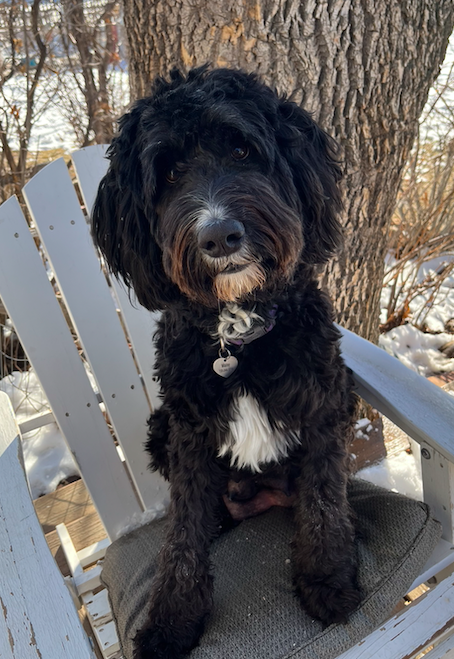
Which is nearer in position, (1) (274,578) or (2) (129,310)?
(1) (274,578)

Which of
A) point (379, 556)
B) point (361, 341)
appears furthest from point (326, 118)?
point (379, 556)

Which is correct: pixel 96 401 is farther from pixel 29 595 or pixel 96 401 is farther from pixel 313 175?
pixel 313 175

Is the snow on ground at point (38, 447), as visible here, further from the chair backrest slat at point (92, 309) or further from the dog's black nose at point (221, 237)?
the dog's black nose at point (221, 237)

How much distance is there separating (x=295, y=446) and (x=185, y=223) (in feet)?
2.70

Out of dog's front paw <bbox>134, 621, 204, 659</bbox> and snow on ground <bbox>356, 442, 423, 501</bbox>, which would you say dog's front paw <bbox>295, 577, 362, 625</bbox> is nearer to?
dog's front paw <bbox>134, 621, 204, 659</bbox>

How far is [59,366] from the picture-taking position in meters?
1.89

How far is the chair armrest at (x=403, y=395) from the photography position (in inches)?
57.4

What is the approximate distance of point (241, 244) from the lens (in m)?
1.19

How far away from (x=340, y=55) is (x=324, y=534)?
1.75m

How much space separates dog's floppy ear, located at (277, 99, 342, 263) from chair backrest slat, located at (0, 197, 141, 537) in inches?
40.2

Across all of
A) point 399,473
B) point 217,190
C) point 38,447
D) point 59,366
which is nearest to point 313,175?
point 217,190

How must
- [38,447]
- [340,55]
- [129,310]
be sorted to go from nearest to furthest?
[340,55]
[129,310]
[38,447]

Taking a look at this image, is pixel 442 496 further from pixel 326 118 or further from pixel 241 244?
pixel 326 118

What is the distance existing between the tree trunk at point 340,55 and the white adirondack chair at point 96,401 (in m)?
0.58
